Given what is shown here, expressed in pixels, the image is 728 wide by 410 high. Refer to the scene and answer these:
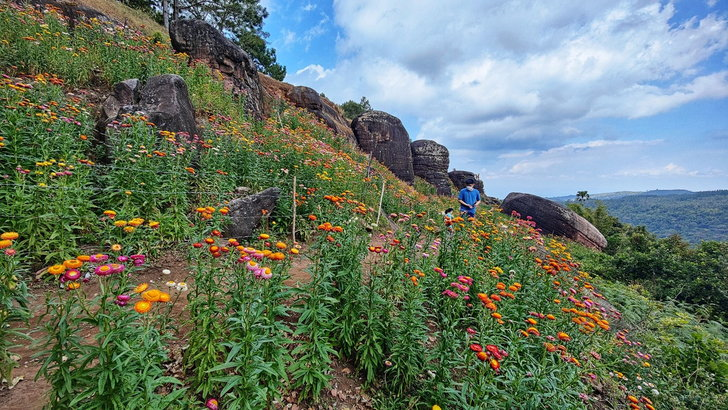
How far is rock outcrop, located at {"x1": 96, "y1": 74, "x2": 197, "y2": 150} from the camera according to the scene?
6.02 meters

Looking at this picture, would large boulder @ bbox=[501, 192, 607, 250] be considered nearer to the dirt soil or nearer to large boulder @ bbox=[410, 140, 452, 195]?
large boulder @ bbox=[410, 140, 452, 195]

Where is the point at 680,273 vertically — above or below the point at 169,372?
above

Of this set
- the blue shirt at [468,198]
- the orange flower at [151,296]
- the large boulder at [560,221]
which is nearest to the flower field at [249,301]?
the orange flower at [151,296]

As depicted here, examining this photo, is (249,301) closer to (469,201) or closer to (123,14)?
(469,201)

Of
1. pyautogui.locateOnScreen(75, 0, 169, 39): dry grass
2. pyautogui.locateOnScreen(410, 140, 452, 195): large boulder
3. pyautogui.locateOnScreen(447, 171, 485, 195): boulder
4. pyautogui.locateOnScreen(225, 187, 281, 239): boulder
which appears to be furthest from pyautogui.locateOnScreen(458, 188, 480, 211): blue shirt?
pyautogui.locateOnScreen(447, 171, 485, 195): boulder

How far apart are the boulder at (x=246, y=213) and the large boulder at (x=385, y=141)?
17.2m

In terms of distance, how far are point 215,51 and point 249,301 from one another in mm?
13686

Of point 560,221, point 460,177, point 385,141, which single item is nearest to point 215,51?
point 385,141

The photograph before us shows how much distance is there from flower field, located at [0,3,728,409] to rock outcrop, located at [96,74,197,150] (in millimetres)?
509

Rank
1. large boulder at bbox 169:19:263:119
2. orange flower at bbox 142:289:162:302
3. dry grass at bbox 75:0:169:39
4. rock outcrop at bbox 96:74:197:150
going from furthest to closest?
dry grass at bbox 75:0:169:39, large boulder at bbox 169:19:263:119, rock outcrop at bbox 96:74:197:150, orange flower at bbox 142:289:162:302

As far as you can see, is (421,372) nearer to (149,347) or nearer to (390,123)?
(149,347)

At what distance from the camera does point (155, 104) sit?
6547mm

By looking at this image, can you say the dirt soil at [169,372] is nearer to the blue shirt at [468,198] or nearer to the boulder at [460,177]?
the blue shirt at [468,198]

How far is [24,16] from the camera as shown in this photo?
736 cm
